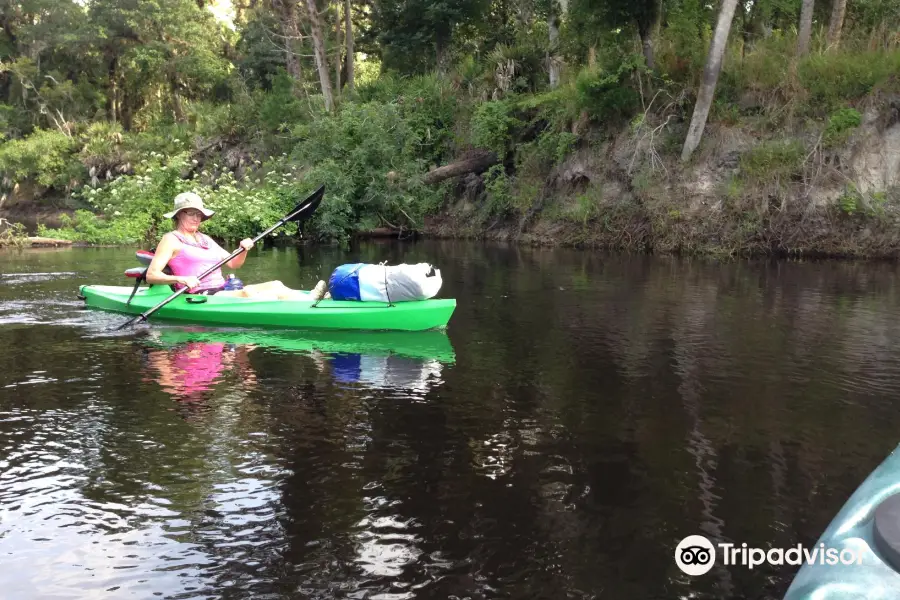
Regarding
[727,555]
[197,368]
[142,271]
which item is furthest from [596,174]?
[727,555]

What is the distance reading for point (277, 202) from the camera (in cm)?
1798

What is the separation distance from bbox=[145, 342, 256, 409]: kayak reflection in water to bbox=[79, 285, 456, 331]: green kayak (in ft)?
2.18

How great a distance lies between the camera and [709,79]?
567 inches

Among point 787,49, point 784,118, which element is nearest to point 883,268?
point 784,118

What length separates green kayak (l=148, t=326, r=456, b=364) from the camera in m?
7.05

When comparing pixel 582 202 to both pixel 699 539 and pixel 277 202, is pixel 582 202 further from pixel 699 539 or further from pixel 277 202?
pixel 699 539

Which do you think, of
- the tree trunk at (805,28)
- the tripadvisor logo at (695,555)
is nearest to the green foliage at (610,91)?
the tree trunk at (805,28)

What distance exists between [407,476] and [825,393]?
3.36 metres

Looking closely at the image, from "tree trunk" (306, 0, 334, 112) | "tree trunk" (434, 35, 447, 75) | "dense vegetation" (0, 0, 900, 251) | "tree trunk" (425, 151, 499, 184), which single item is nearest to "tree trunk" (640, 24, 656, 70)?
"dense vegetation" (0, 0, 900, 251)

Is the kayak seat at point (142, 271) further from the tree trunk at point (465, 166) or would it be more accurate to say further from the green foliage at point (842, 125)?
the green foliage at point (842, 125)

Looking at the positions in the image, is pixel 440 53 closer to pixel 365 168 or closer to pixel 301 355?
pixel 365 168

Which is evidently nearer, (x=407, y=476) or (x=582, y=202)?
(x=407, y=476)

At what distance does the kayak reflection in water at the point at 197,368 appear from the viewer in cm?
568

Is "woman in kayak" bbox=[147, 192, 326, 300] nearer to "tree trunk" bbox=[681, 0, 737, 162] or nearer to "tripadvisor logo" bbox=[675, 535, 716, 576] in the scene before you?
"tripadvisor logo" bbox=[675, 535, 716, 576]
